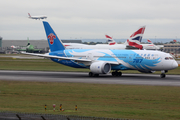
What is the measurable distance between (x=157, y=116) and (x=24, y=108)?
9133 mm

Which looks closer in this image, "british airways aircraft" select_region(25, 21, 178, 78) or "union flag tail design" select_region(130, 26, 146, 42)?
"british airways aircraft" select_region(25, 21, 178, 78)

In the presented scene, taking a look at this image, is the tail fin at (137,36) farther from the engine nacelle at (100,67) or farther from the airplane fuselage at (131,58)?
the engine nacelle at (100,67)

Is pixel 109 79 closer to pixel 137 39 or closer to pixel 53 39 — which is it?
pixel 53 39

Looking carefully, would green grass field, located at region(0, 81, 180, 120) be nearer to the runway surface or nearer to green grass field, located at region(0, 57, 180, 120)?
green grass field, located at region(0, 57, 180, 120)

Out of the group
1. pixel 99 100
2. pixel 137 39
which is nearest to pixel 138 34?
pixel 137 39

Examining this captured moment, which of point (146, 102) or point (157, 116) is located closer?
point (157, 116)

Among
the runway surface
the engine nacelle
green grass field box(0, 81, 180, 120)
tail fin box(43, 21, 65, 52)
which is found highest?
tail fin box(43, 21, 65, 52)

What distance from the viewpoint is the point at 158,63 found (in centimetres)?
4369

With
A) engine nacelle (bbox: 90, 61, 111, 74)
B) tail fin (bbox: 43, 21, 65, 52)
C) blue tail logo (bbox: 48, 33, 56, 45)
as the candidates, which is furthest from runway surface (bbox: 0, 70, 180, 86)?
blue tail logo (bbox: 48, 33, 56, 45)

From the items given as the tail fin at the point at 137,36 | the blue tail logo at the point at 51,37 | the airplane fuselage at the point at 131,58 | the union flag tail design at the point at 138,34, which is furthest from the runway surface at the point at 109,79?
the tail fin at the point at 137,36

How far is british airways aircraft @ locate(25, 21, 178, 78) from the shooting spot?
4387 cm

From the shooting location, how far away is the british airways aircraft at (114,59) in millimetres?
43869

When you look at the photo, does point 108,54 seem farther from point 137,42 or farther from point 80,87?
point 137,42

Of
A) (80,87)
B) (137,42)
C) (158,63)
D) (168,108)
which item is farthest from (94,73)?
(137,42)
